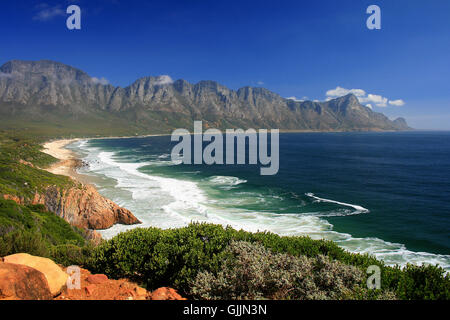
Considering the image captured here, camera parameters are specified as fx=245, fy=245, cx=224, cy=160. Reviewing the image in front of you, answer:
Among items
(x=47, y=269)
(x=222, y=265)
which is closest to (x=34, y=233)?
(x=47, y=269)

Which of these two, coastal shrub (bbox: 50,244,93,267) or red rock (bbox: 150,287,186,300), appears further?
coastal shrub (bbox: 50,244,93,267)

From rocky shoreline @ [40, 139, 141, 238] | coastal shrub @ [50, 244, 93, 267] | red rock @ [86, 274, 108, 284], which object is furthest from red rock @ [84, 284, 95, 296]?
rocky shoreline @ [40, 139, 141, 238]

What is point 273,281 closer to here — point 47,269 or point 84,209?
point 47,269

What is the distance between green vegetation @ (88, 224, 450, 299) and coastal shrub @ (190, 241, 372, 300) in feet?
0.11

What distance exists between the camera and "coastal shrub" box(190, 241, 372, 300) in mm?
8084

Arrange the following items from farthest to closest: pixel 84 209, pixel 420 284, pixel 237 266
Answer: pixel 84 209 → pixel 237 266 → pixel 420 284

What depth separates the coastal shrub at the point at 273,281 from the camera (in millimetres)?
8084

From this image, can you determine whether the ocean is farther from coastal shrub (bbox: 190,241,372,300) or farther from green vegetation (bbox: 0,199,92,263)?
coastal shrub (bbox: 190,241,372,300)

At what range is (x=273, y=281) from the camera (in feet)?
27.0

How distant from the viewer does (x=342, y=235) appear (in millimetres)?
25984

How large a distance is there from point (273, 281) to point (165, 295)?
12.2 ft

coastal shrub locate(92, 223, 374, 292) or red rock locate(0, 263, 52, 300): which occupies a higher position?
red rock locate(0, 263, 52, 300)
